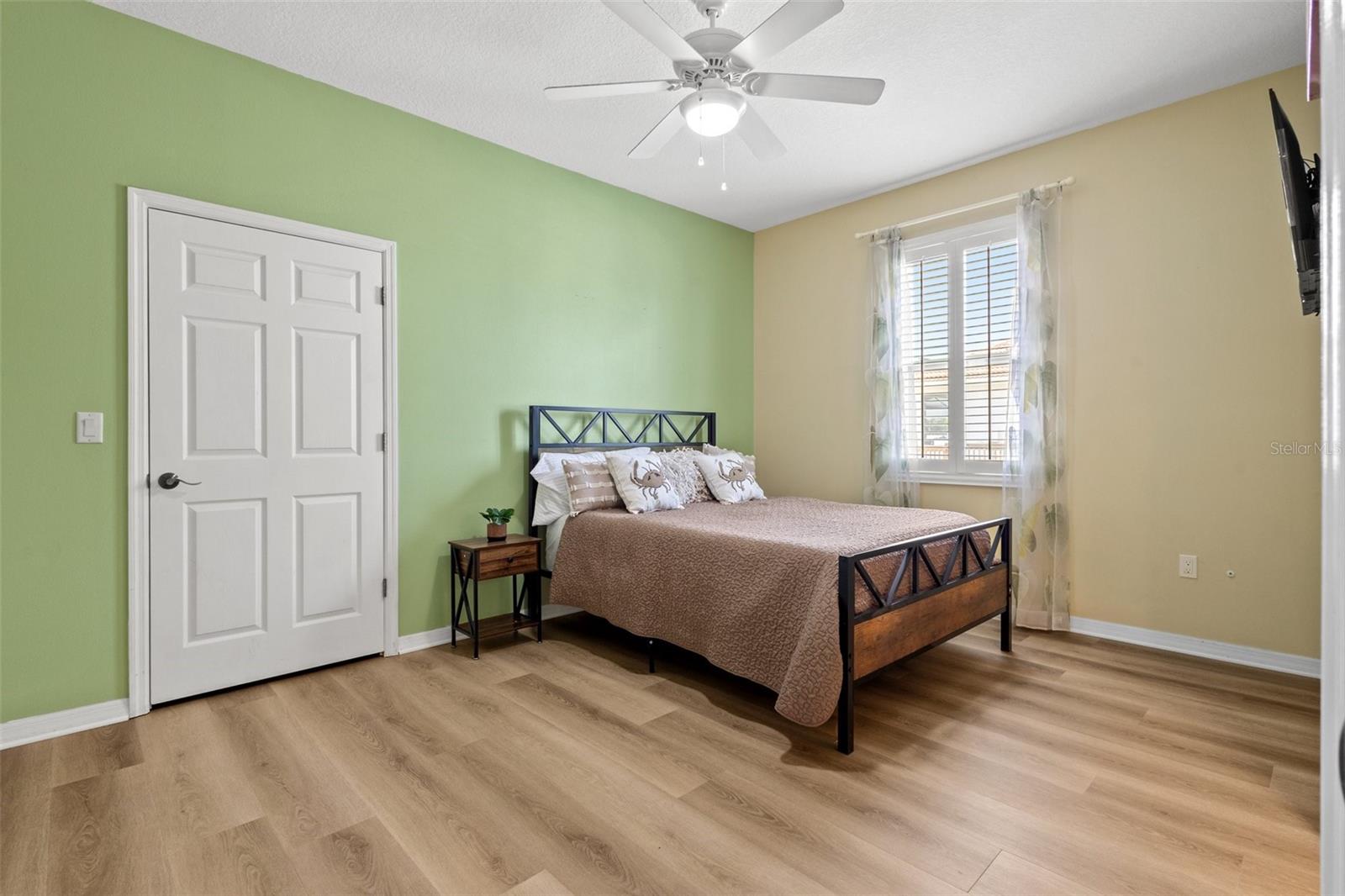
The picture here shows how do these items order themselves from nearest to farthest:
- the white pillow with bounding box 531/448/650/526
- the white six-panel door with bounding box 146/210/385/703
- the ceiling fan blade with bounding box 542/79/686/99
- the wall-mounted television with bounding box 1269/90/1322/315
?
1. the wall-mounted television with bounding box 1269/90/1322/315
2. the ceiling fan blade with bounding box 542/79/686/99
3. the white six-panel door with bounding box 146/210/385/703
4. the white pillow with bounding box 531/448/650/526

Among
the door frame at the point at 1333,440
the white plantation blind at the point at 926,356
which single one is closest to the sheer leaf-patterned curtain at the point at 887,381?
the white plantation blind at the point at 926,356

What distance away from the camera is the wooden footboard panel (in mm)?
2459

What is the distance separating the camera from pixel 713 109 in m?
2.48

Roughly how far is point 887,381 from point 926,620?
204 centimetres

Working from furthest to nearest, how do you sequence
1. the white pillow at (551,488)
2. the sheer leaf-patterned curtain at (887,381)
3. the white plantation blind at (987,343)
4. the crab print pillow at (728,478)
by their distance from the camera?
the sheer leaf-patterned curtain at (887,381)
the crab print pillow at (728,478)
the white plantation blind at (987,343)
the white pillow at (551,488)

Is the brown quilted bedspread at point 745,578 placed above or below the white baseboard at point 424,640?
above

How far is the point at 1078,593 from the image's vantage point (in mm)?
3703

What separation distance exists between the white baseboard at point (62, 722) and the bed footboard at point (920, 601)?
276cm

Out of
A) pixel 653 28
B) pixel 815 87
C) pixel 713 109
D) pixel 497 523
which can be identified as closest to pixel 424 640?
pixel 497 523

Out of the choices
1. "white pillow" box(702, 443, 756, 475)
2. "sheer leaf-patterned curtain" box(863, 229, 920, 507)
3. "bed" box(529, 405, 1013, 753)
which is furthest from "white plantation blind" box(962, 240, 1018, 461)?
"white pillow" box(702, 443, 756, 475)

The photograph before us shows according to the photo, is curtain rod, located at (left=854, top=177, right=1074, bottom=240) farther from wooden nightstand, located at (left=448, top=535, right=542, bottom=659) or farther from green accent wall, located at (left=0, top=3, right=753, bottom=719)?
wooden nightstand, located at (left=448, top=535, right=542, bottom=659)

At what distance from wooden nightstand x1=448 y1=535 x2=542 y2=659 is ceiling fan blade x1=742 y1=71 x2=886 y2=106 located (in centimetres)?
238

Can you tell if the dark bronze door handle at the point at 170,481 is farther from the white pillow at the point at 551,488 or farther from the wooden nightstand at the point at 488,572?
the white pillow at the point at 551,488

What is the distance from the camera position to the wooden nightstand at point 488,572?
3.38 m
